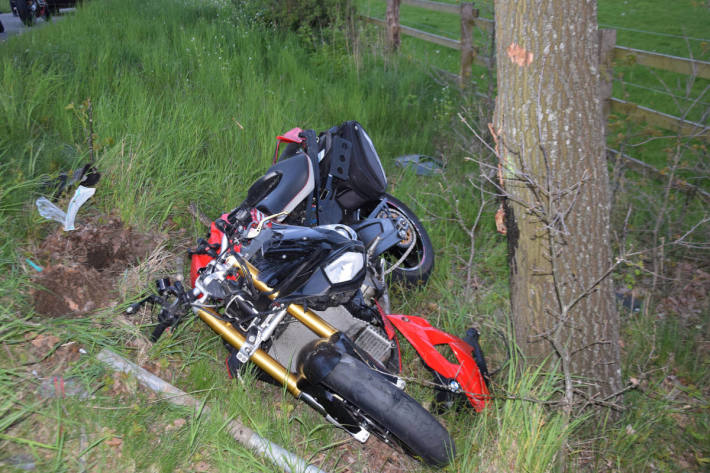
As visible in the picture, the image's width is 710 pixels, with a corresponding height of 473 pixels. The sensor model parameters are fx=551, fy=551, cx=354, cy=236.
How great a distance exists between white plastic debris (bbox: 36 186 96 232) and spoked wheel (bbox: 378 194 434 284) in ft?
6.86

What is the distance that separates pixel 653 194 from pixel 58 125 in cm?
556

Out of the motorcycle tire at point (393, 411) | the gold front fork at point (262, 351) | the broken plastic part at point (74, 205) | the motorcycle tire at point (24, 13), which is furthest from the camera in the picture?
the motorcycle tire at point (24, 13)

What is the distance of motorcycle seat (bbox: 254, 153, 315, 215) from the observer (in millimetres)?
3033

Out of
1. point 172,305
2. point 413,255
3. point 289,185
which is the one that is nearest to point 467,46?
point 413,255

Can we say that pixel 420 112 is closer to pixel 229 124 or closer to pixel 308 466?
pixel 229 124

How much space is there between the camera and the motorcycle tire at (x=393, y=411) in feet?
8.52

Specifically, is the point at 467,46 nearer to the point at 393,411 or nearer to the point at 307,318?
the point at 307,318

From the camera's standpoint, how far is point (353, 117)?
261 inches

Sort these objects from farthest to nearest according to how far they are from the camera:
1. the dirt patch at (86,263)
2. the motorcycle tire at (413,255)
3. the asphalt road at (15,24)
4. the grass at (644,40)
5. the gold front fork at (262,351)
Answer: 1. the grass at (644,40)
2. the asphalt road at (15,24)
3. the motorcycle tire at (413,255)
4. the dirt patch at (86,263)
5. the gold front fork at (262,351)

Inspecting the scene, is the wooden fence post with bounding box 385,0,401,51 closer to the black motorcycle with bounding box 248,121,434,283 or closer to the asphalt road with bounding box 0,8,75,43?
the asphalt road with bounding box 0,8,75,43

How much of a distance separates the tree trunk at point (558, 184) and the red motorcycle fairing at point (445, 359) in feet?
1.42

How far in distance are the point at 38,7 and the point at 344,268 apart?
9.25 m

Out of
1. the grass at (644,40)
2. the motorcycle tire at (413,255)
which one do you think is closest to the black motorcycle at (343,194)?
the motorcycle tire at (413,255)

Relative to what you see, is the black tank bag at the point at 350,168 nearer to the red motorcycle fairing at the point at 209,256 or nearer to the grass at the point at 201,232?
the grass at the point at 201,232
